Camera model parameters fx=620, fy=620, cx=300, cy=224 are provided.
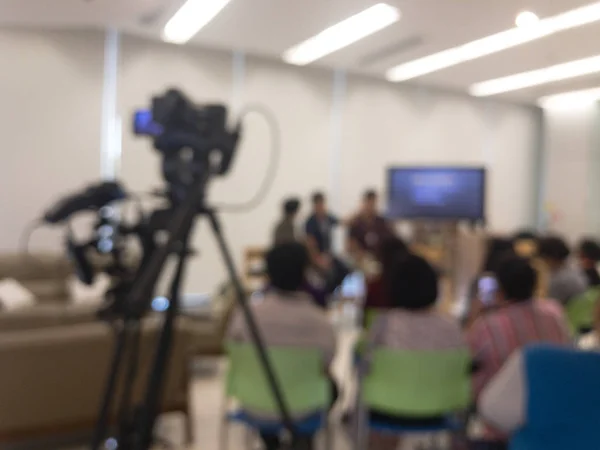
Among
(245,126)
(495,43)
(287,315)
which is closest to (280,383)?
(287,315)

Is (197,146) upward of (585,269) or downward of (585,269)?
upward

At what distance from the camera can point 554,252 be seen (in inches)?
154

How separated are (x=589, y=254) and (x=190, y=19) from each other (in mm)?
4041

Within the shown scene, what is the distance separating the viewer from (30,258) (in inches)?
227

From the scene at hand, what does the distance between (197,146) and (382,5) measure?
3363 millimetres

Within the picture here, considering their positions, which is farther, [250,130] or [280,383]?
[250,130]

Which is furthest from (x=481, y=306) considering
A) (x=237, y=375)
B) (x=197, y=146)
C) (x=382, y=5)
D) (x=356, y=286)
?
(x=356, y=286)

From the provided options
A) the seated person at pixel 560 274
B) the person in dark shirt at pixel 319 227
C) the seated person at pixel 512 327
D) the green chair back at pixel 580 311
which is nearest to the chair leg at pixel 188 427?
the seated person at pixel 512 327

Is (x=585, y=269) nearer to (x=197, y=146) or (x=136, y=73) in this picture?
(x=197, y=146)

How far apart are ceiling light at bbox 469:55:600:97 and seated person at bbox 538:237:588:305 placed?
1.70 metres

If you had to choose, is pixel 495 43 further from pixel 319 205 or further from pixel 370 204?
pixel 319 205

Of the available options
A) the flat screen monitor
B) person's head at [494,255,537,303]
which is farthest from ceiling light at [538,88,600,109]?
person's head at [494,255,537,303]

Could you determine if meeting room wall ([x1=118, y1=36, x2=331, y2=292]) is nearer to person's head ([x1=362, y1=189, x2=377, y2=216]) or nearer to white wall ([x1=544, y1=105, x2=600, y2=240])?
person's head ([x1=362, y1=189, x2=377, y2=216])

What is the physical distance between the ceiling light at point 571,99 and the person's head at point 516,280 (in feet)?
10.6
